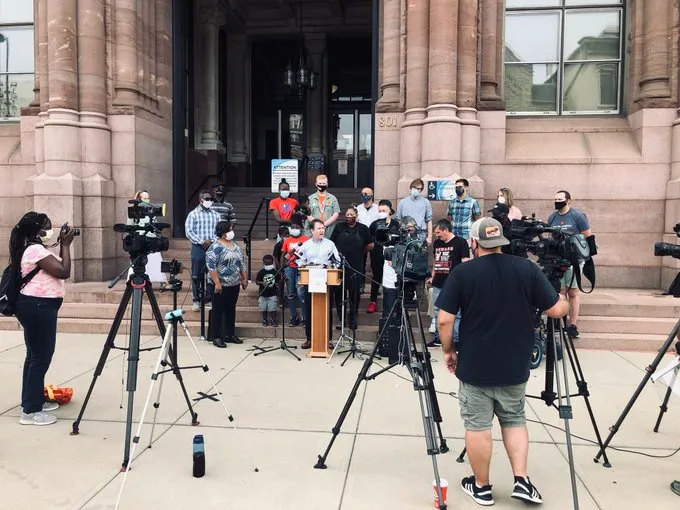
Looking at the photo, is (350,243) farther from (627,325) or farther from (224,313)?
(627,325)

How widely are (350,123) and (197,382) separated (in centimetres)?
1419

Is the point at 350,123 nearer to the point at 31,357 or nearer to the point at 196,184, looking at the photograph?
the point at 196,184

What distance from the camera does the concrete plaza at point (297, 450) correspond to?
12.4 feet

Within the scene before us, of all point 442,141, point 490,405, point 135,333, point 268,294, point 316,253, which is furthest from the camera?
point 442,141

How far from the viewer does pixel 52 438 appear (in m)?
4.77

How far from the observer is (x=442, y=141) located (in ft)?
33.2

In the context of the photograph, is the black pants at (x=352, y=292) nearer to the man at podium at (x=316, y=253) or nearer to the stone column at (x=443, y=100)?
the man at podium at (x=316, y=253)

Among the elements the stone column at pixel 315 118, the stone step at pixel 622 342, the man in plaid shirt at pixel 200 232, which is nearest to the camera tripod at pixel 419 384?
the stone step at pixel 622 342

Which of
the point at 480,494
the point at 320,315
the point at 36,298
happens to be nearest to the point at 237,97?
the point at 320,315

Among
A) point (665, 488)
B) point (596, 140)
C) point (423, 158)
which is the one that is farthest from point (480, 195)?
point (665, 488)

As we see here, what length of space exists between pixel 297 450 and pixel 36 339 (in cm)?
253

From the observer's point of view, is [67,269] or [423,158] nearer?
[67,269]

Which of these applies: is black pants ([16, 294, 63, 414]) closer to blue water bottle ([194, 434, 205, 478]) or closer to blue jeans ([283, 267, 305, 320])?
blue water bottle ([194, 434, 205, 478])

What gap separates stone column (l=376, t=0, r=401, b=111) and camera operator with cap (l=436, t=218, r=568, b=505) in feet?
25.4
